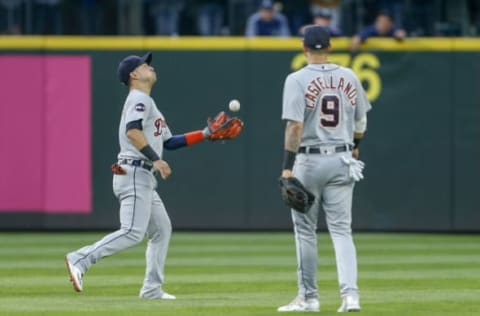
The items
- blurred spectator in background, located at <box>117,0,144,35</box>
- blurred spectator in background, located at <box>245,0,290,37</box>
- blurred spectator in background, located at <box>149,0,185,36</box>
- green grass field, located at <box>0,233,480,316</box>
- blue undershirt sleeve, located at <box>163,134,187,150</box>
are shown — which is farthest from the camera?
blurred spectator in background, located at <box>149,0,185,36</box>

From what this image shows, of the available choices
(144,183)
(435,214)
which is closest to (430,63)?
(435,214)

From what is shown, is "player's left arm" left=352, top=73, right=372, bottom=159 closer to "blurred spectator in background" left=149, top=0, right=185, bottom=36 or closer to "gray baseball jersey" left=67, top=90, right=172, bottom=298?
"gray baseball jersey" left=67, top=90, right=172, bottom=298

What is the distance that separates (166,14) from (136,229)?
8275mm

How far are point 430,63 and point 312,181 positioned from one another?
8611 mm

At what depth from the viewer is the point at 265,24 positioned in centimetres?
1741

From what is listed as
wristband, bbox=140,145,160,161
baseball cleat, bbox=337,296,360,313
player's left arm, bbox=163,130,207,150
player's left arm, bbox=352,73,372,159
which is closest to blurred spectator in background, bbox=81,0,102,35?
player's left arm, bbox=163,130,207,150

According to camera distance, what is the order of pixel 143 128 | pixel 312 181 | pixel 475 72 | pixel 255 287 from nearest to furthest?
pixel 312 181, pixel 143 128, pixel 255 287, pixel 475 72

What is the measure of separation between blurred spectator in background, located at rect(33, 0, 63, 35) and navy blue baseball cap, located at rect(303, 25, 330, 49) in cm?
923

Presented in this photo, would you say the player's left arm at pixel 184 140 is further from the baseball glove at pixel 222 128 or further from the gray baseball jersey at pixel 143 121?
the gray baseball jersey at pixel 143 121

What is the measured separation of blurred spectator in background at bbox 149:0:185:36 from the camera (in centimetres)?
1762

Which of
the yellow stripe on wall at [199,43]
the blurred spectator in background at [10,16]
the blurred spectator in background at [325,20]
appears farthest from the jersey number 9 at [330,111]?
the blurred spectator in background at [10,16]

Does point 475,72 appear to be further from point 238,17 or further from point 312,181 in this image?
point 312,181

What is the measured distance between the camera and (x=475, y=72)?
17.0m

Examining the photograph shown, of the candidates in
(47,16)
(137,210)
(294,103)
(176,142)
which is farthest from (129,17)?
(294,103)
